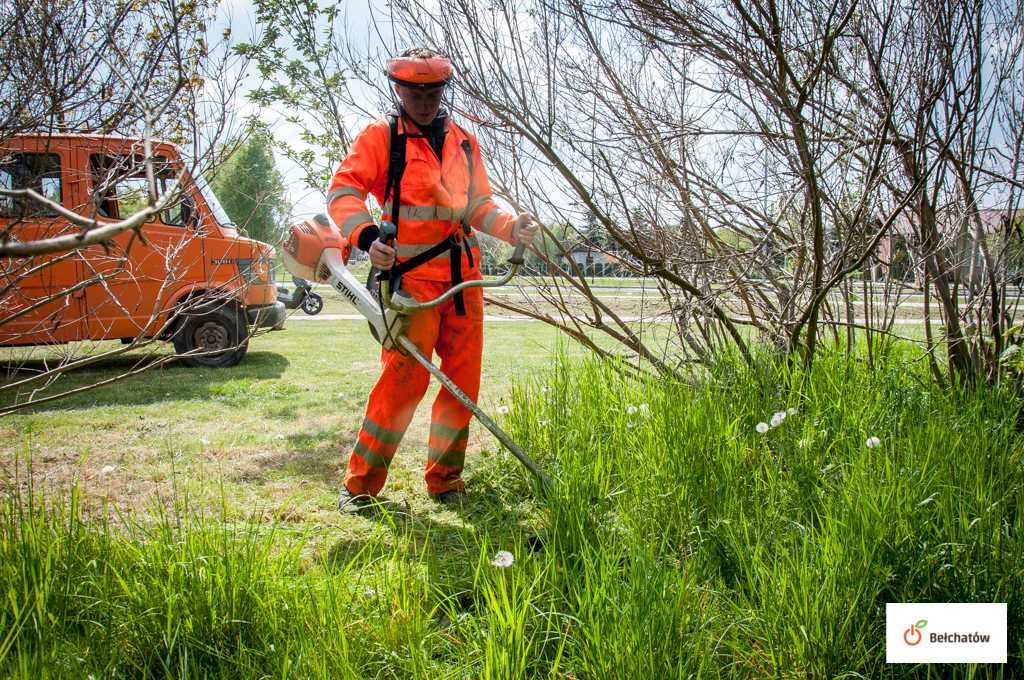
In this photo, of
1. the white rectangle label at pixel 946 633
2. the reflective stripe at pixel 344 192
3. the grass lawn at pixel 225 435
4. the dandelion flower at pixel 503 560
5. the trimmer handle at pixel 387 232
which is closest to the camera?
the white rectangle label at pixel 946 633

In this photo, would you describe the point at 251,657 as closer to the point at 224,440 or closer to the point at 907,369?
the point at 224,440

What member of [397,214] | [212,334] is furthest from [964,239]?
[212,334]

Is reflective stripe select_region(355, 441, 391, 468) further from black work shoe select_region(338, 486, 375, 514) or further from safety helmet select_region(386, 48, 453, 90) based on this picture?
safety helmet select_region(386, 48, 453, 90)

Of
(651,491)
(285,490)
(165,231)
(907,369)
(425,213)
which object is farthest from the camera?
(165,231)

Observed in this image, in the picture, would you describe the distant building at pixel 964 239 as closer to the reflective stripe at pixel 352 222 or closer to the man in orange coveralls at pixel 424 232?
the man in orange coveralls at pixel 424 232

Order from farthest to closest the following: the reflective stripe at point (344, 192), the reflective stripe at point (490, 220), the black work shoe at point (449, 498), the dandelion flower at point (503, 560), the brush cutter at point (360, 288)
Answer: the black work shoe at point (449, 498) → the reflective stripe at point (490, 220) → the reflective stripe at point (344, 192) → the brush cutter at point (360, 288) → the dandelion flower at point (503, 560)

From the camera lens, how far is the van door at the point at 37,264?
7.81 ft

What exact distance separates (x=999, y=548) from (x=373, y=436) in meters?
2.42

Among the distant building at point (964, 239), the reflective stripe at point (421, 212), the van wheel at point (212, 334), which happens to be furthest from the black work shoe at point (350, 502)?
the van wheel at point (212, 334)

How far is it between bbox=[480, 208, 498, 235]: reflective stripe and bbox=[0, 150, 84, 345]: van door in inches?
66.3

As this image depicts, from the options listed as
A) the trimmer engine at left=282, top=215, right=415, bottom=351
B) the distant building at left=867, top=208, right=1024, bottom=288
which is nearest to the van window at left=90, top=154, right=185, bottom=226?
the trimmer engine at left=282, top=215, right=415, bottom=351

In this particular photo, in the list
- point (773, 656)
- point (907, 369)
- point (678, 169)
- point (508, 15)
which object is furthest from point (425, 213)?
point (907, 369)

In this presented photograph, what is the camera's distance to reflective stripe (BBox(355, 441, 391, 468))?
3.45 m

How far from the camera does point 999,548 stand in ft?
6.53
